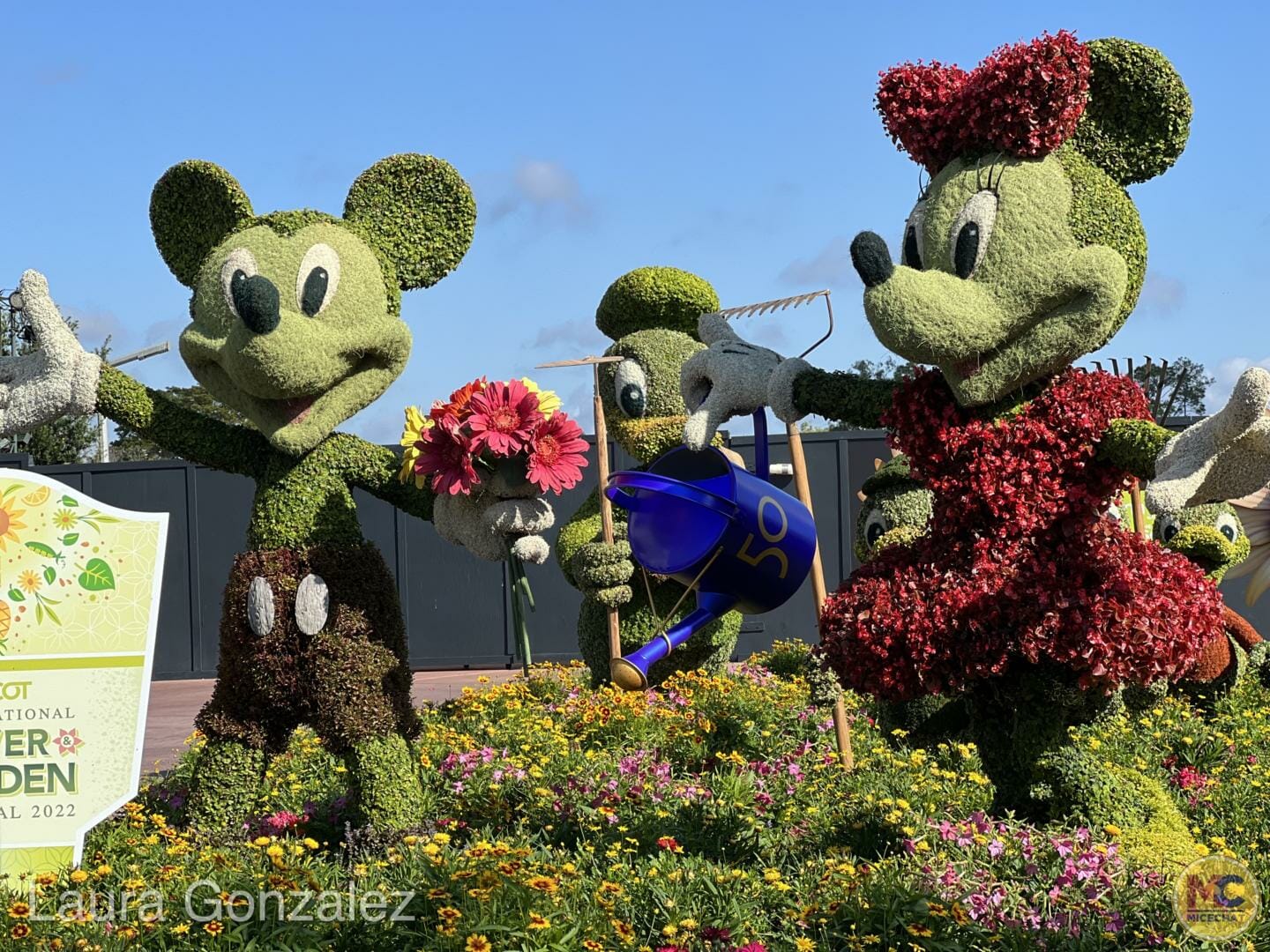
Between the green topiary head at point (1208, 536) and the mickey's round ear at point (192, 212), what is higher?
the mickey's round ear at point (192, 212)

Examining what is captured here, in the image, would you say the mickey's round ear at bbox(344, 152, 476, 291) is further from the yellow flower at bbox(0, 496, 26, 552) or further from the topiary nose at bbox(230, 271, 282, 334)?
the yellow flower at bbox(0, 496, 26, 552)

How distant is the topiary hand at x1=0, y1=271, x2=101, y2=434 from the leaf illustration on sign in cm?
50

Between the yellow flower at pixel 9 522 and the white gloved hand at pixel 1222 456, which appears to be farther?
the yellow flower at pixel 9 522

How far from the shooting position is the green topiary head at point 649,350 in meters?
6.80

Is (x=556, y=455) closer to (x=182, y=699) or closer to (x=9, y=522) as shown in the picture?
(x=9, y=522)

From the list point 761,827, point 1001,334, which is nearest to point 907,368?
point 1001,334

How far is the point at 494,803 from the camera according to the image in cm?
496

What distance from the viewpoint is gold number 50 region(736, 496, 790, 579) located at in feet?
14.4

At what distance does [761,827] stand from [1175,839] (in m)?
1.22

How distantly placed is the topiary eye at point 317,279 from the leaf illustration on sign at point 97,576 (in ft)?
3.53

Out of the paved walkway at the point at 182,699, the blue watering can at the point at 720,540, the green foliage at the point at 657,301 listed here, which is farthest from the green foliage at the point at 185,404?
the blue watering can at the point at 720,540

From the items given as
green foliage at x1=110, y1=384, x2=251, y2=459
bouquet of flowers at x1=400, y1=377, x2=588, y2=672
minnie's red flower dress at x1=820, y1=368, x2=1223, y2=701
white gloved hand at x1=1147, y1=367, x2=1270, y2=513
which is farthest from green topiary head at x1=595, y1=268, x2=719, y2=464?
green foliage at x1=110, y1=384, x2=251, y2=459

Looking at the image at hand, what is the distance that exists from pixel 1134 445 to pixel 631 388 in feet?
10.7

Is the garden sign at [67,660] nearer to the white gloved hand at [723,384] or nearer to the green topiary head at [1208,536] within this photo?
the white gloved hand at [723,384]
